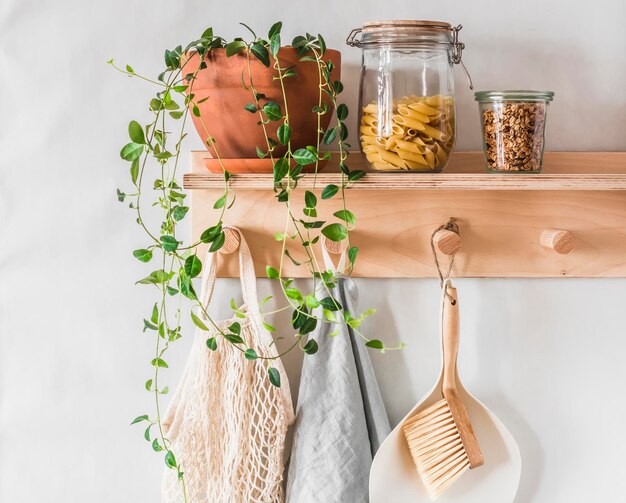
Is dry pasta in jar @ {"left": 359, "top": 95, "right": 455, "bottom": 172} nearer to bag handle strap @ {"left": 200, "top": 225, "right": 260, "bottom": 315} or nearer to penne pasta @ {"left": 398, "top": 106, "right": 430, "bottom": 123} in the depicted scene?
penne pasta @ {"left": 398, "top": 106, "right": 430, "bottom": 123}

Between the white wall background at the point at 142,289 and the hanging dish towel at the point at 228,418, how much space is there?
0.06 meters

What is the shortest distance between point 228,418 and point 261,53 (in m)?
0.43

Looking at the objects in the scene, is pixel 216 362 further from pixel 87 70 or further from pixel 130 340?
pixel 87 70

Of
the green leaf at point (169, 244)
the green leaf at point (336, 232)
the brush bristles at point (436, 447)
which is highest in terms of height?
the green leaf at point (336, 232)

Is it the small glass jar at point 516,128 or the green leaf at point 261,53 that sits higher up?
the green leaf at point 261,53

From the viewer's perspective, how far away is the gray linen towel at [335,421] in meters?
0.87

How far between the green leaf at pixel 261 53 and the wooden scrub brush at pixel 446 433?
1.13 feet

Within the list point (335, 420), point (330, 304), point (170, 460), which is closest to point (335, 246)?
point (330, 304)

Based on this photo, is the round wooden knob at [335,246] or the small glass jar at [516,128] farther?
the round wooden knob at [335,246]

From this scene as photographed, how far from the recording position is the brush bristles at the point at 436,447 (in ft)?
2.92

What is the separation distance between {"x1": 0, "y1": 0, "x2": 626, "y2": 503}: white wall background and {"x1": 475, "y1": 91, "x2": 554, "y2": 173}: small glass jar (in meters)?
0.12

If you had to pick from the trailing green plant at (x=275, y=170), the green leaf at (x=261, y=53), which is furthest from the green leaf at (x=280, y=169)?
the green leaf at (x=261, y=53)

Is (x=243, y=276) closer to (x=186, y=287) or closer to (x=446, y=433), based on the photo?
Result: (x=186, y=287)

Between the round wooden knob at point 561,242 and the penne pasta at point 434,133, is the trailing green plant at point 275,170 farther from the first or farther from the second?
the round wooden knob at point 561,242
